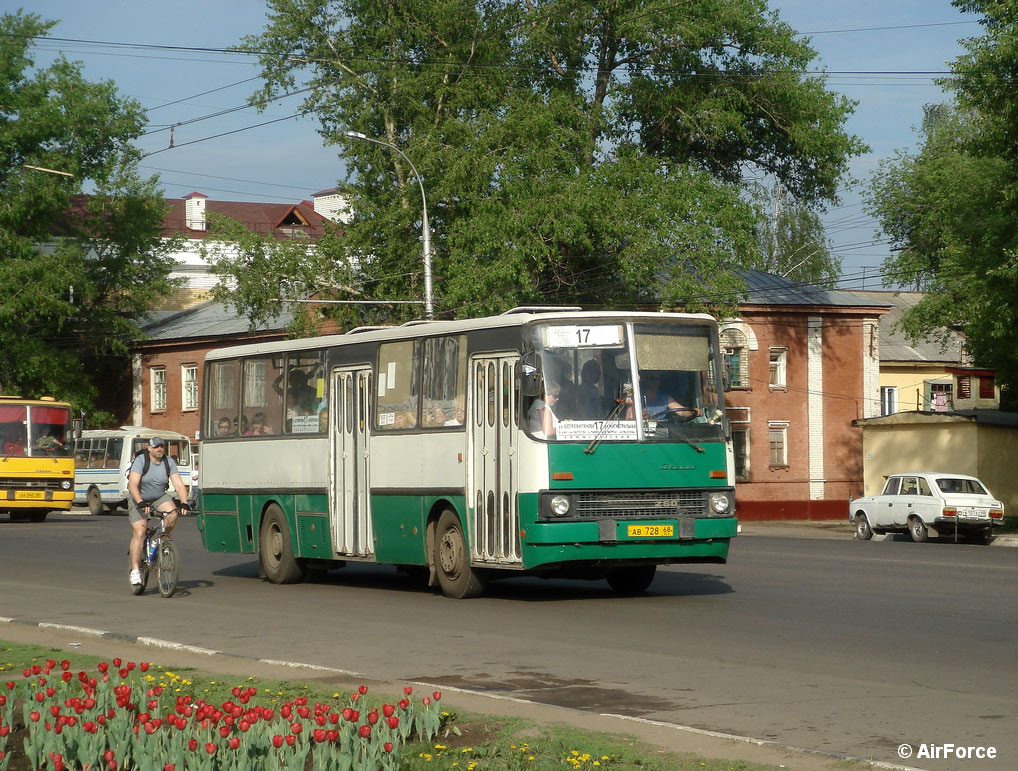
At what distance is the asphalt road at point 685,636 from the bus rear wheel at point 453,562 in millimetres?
280

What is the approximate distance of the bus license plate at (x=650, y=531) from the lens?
15.2m

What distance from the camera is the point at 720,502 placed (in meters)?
15.8

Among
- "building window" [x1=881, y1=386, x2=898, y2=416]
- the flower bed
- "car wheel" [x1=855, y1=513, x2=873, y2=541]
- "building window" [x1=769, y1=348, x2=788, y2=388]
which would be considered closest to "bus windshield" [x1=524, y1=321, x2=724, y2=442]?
the flower bed

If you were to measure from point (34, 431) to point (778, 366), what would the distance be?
90.0 ft

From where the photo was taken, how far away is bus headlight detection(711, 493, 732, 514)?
51.6 ft

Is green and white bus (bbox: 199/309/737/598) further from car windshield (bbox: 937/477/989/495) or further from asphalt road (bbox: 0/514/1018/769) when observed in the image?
car windshield (bbox: 937/477/989/495)

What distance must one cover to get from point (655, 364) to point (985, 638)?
4841mm

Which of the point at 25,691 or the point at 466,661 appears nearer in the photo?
the point at 25,691

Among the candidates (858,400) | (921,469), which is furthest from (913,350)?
(921,469)

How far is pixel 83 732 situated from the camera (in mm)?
6645

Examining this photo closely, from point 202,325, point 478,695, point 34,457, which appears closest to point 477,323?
point 478,695

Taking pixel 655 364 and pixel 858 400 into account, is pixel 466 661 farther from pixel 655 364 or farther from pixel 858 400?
pixel 858 400

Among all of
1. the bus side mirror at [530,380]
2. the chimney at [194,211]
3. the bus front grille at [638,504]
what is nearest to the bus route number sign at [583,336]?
the bus side mirror at [530,380]

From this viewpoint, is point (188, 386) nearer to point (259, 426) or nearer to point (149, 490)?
point (259, 426)
